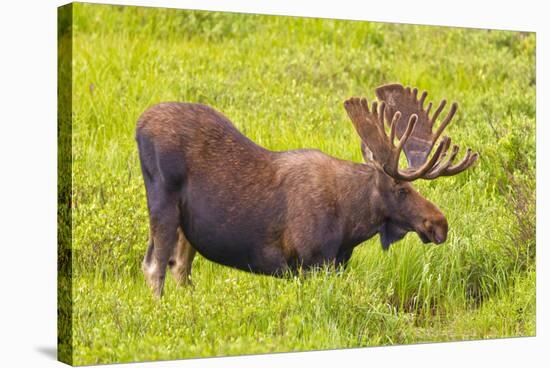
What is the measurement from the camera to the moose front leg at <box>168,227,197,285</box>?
330 inches

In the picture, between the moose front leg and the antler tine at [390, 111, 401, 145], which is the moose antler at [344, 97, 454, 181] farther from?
the moose front leg

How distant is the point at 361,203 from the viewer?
8484 millimetres

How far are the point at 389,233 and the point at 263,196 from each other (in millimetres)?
885

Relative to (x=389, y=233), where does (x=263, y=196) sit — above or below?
above

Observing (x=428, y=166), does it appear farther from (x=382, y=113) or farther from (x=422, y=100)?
(x=422, y=100)

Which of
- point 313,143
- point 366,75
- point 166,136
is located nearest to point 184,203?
point 166,136

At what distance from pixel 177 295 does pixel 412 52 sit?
107 inches

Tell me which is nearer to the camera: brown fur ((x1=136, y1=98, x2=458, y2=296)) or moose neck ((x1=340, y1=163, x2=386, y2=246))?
brown fur ((x1=136, y1=98, x2=458, y2=296))

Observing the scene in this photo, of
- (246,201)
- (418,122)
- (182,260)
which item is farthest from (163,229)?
(418,122)

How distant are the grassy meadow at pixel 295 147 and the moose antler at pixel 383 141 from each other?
12.2 inches

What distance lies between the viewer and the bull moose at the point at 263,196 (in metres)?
8.26

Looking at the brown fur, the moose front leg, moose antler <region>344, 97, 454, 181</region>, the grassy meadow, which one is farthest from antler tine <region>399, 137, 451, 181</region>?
the moose front leg

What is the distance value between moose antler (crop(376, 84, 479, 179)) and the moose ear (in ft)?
1.27

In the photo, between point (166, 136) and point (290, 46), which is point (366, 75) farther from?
point (166, 136)
